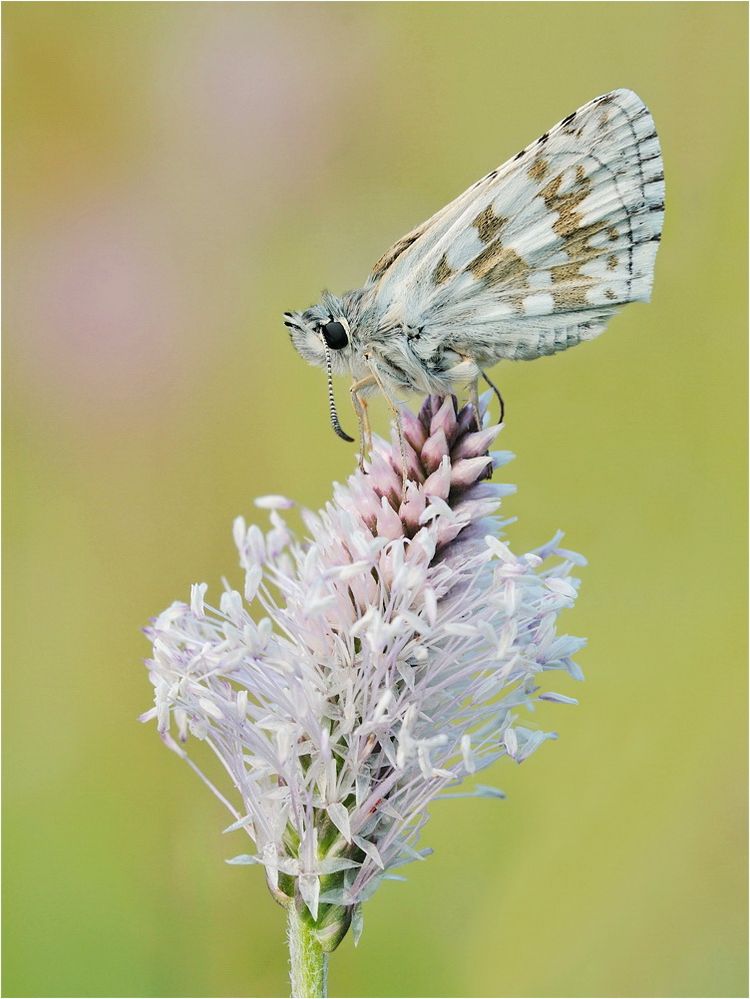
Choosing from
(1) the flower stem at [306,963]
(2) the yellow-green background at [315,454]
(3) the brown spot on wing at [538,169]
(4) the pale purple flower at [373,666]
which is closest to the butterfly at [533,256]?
(3) the brown spot on wing at [538,169]

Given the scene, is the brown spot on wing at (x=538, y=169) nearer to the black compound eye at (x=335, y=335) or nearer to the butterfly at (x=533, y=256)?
the butterfly at (x=533, y=256)

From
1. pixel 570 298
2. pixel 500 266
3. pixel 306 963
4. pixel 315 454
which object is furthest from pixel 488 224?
pixel 315 454

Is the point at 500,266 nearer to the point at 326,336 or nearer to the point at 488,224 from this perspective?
the point at 488,224

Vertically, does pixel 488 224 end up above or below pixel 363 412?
above

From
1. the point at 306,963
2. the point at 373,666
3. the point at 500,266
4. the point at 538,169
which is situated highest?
the point at 538,169

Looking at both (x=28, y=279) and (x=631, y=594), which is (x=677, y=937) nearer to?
(x=631, y=594)

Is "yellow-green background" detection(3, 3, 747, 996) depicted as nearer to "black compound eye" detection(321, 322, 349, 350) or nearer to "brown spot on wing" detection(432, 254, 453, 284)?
"black compound eye" detection(321, 322, 349, 350)
